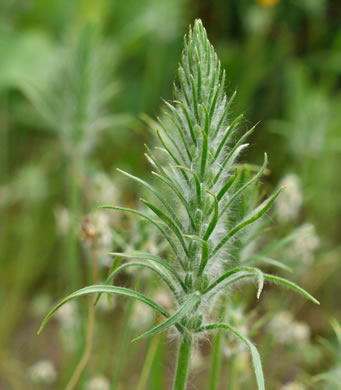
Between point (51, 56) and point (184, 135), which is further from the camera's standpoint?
point (51, 56)

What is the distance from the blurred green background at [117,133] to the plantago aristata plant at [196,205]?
662 mm

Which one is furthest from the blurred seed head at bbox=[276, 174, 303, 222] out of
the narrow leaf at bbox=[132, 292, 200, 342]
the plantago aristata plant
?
the narrow leaf at bbox=[132, 292, 200, 342]

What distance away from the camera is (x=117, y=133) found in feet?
9.36

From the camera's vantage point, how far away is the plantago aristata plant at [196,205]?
713 millimetres

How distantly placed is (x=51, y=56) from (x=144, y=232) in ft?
6.27

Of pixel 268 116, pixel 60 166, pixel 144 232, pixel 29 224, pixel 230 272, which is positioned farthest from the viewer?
pixel 268 116

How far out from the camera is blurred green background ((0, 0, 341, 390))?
5.81 feet

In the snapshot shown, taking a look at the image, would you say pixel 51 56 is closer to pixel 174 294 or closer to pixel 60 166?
pixel 60 166

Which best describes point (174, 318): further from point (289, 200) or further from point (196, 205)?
point (289, 200)

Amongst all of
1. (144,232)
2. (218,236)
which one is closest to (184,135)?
(218,236)

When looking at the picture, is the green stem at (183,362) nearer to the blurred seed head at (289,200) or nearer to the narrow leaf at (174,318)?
the narrow leaf at (174,318)

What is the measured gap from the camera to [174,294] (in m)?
0.79

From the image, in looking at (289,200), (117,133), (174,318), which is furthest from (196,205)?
(117,133)

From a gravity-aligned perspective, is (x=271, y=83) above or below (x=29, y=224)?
above
